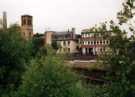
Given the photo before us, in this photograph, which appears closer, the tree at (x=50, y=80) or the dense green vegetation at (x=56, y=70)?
the dense green vegetation at (x=56, y=70)

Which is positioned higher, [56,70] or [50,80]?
[56,70]

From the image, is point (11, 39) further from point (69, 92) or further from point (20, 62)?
point (69, 92)

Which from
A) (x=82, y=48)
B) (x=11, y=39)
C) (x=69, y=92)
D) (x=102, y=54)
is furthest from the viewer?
(x=82, y=48)

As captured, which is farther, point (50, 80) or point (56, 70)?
point (56, 70)

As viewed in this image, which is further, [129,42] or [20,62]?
[20,62]

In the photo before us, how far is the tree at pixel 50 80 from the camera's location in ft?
69.1

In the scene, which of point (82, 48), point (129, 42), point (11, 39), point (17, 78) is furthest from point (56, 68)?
point (82, 48)

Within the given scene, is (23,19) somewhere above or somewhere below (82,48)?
above

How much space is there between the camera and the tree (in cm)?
2106

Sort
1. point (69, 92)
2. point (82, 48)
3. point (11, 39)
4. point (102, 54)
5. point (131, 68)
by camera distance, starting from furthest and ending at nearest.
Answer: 1. point (82, 48)
2. point (11, 39)
3. point (69, 92)
4. point (102, 54)
5. point (131, 68)

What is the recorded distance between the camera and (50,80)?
845 inches

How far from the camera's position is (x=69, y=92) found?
856 inches

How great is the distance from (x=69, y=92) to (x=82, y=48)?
82.6m

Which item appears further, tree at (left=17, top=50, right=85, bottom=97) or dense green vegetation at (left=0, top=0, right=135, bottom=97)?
tree at (left=17, top=50, right=85, bottom=97)
